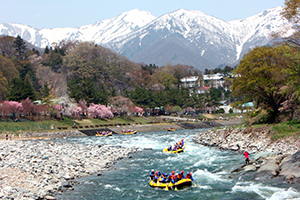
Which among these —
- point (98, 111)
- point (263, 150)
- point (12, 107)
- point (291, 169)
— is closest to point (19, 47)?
point (98, 111)

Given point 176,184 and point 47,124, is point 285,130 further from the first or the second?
point 47,124

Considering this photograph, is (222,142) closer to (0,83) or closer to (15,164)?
(15,164)

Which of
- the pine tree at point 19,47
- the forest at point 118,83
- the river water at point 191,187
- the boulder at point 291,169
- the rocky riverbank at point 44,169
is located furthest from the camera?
the pine tree at point 19,47

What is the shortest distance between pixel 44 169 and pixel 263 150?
84.4 ft

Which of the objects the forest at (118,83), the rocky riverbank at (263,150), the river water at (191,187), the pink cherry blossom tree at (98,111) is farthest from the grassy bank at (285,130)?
the pink cherry blossom tree at (98,111)

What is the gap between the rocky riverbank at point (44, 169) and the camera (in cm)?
2158

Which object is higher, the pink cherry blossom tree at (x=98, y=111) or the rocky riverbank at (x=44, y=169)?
the pink cherry blossom tree at (x=98, y=111)

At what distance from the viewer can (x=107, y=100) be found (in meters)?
107

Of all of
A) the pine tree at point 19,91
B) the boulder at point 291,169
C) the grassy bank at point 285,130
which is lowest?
the boulder at point 291,169

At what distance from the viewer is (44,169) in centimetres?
2731

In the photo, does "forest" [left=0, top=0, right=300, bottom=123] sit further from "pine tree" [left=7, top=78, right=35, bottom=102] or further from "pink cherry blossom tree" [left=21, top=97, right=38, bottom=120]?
"pink cherry blossom tree" [left=21, top=97, right=38, bottom=120]

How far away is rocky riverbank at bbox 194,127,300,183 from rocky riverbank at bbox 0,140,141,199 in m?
15.7

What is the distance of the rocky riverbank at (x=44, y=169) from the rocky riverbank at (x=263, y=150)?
51.6 ft

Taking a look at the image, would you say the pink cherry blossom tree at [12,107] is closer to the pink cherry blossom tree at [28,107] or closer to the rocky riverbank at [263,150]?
the pink cherry blossom tree at [28,107]
